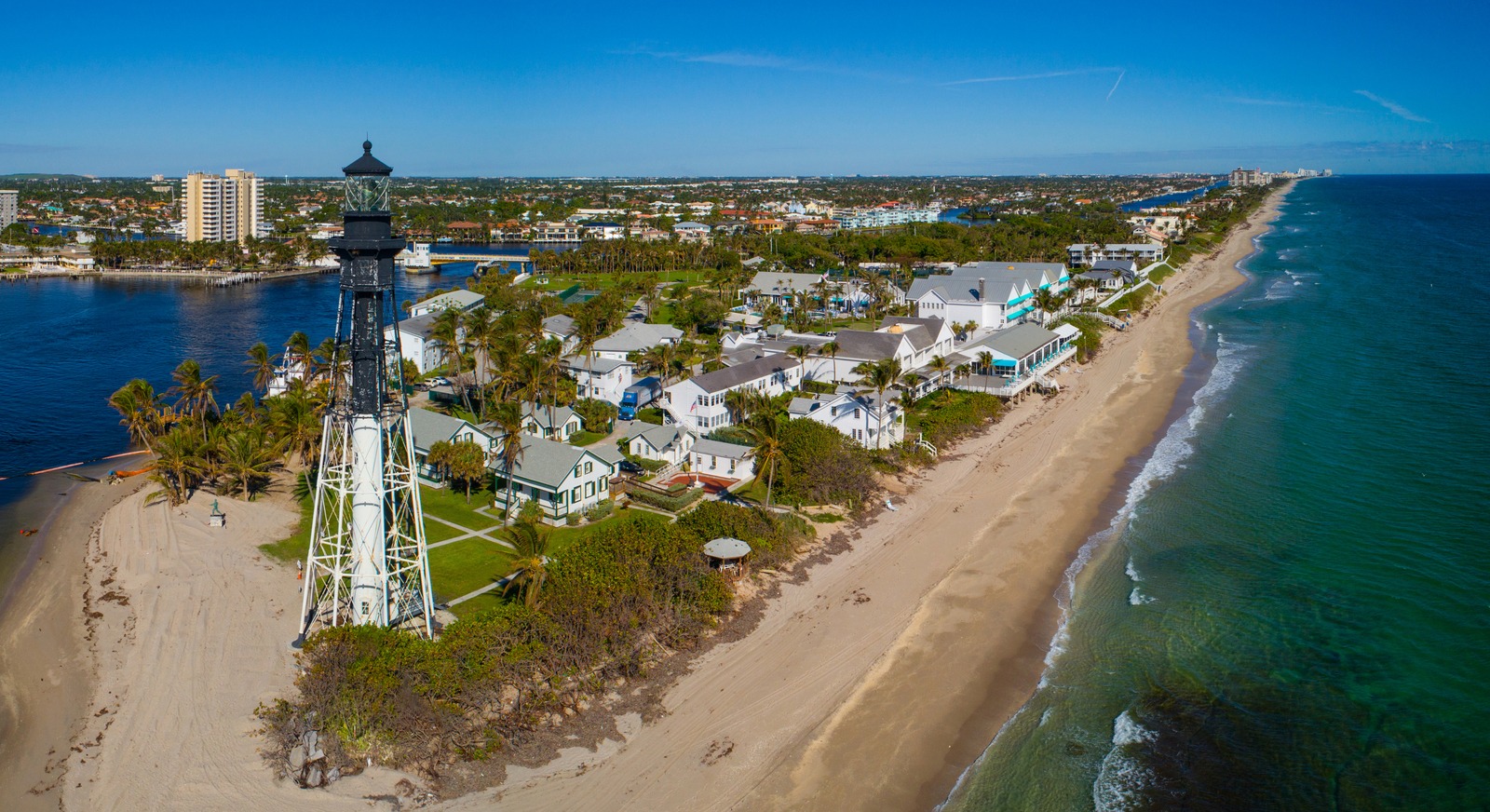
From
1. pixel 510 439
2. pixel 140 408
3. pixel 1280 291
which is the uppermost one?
pixel 1280 291

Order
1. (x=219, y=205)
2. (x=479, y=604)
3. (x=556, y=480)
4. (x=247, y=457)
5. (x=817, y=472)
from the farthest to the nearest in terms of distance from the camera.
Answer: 1. (x=219, y=205)
2. (x=817, y=472)
3. (x=247, y=457)
4. (x=556, y=480)
5. (x=479, y=604)

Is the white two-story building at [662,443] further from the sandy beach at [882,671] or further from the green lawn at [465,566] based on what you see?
the green lawn at [465,566]

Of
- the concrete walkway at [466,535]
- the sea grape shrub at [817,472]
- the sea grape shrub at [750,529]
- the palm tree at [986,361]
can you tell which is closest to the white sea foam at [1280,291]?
the palm tree at [986,361]

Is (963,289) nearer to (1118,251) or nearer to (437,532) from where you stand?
(1118,251)

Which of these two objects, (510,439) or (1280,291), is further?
(1280,291)

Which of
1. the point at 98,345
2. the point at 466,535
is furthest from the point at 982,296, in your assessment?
the point at 98,345

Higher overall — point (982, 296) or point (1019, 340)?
point (982, 296)
